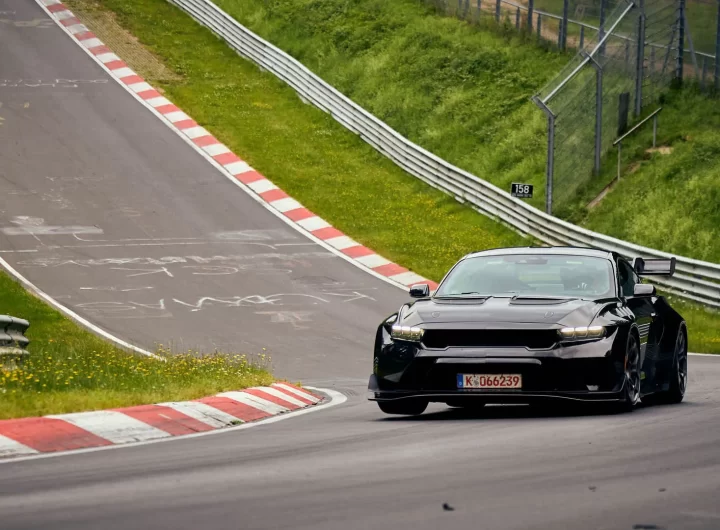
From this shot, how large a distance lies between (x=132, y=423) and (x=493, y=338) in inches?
108

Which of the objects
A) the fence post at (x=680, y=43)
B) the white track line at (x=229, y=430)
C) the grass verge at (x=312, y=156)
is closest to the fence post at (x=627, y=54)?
the fence post at (x=680, y=43)

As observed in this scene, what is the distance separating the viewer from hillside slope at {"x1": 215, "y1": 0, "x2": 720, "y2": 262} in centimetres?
2930

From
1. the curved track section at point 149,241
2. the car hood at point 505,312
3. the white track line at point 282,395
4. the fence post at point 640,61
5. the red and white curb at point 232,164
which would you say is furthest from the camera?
the fence post at point 640,61

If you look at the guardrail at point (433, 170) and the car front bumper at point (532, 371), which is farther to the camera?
the guardrail at point (433, 170)

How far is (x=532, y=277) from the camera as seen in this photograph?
12.3 meters

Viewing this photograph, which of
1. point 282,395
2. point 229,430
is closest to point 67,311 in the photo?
point 282,395

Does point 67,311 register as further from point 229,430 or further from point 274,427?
point 229,430

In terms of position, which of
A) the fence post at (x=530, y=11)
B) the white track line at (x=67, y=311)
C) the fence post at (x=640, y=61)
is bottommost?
the white track line at (x=67, y=311)

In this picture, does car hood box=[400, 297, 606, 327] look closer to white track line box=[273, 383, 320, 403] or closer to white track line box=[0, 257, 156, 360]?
white track line box=[273, 383, 320, 403]

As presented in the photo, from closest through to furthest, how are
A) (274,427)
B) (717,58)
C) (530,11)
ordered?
(274,427), (717,58), (530,11)

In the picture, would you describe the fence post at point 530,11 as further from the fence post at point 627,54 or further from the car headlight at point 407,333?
the car headlight at point 407,333

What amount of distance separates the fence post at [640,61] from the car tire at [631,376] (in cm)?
2075

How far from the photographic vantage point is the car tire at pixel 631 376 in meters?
11.3

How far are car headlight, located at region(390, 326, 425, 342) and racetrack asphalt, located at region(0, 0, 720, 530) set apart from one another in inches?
25.3
